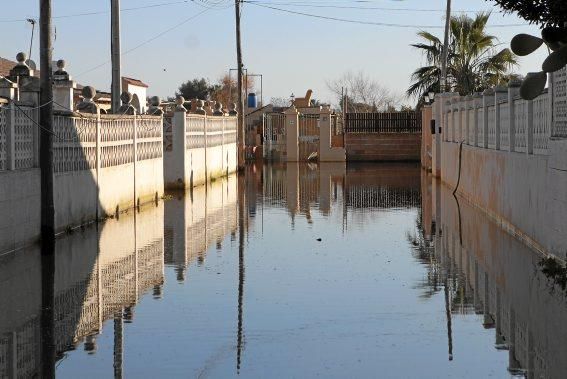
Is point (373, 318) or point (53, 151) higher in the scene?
point (53, 151)

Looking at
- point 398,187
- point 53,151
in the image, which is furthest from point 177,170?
point 53,151

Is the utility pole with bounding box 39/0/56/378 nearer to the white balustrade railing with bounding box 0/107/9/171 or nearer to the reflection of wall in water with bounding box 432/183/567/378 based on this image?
the white balustrade railing with bounding box 0/107/9/171

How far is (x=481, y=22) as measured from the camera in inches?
1999

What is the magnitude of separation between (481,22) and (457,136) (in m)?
18.9

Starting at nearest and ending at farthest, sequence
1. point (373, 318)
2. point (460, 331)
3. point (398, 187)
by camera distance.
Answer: point (460, 331), point (373, 318), point (398, 187)

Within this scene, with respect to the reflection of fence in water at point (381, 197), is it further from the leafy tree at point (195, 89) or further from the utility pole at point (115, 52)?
the leafy tree at point (195, 89)

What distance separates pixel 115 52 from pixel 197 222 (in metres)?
7.20

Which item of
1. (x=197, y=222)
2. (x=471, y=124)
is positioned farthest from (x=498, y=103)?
(x=471, y=124)

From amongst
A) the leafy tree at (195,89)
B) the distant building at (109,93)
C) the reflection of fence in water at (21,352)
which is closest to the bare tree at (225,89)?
the leafy tree at (195,89)

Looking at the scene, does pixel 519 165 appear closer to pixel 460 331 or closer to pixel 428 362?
pixel 460 331

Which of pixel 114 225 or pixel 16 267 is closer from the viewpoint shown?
pixel 16 267

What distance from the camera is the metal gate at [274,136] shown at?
58.4m

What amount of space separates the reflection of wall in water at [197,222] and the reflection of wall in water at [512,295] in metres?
3.69

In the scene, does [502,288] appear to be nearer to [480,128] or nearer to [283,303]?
[283,303]
